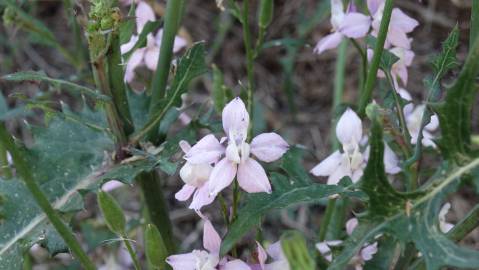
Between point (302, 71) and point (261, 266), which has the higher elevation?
point (261, 266)

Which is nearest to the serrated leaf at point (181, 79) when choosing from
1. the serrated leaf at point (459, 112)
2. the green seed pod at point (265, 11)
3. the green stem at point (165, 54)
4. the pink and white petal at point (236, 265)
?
the green stem at point (165, 54)

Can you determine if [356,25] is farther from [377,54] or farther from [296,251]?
[296,251]

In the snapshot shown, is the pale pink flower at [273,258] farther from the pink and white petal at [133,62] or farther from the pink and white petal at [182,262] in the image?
the pink and white petal at [133,62]

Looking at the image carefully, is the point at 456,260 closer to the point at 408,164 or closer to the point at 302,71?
the point at 408,164

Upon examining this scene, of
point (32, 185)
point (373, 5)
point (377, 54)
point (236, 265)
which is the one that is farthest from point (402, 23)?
point (32, 185)

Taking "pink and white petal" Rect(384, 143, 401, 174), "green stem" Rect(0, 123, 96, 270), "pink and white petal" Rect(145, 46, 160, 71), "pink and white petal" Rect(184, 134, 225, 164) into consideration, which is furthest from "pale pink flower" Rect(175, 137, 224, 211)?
"pink and white petal" Rect(145, 46, 160, 71)

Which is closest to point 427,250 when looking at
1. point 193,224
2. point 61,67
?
point 193,224
